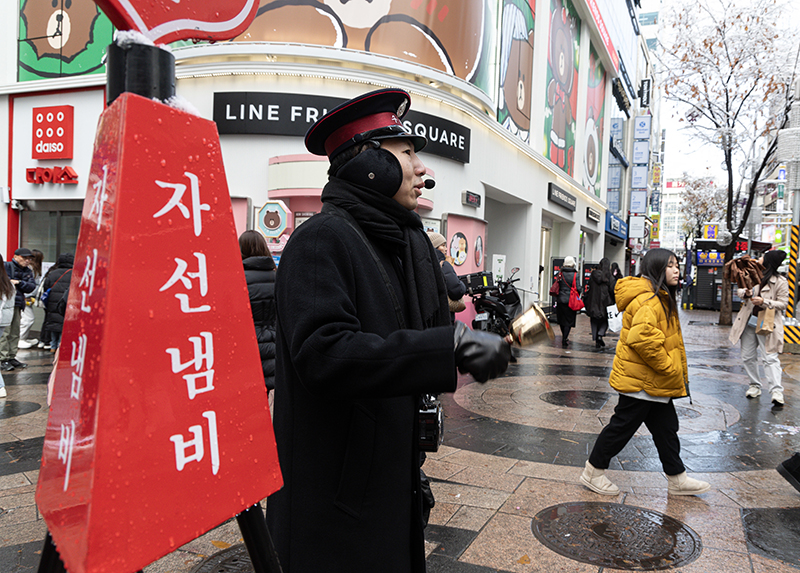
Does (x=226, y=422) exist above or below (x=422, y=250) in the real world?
below

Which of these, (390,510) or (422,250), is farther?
(422,250)

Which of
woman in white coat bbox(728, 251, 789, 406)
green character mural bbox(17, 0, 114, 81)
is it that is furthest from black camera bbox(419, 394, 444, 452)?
green character mural bbox(17, 0, 114, 81)

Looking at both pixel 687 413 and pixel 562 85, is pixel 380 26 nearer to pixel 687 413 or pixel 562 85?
pixel 687 413

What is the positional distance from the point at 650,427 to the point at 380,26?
977 cm

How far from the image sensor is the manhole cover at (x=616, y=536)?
328 centimetres

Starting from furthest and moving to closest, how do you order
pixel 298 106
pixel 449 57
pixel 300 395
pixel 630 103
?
pixel 630 103 < pixel 449 57 < pixel 298 106 < pixel 300 395

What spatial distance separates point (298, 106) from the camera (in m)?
11.0

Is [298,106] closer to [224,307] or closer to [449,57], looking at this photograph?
[449,57]

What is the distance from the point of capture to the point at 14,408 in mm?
6527

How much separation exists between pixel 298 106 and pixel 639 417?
8.93m

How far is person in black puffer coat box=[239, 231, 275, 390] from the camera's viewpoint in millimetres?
4570

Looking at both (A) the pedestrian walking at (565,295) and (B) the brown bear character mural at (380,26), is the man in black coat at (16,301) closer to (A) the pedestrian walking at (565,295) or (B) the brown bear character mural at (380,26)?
(B) the brown bear character mural at (380,26)

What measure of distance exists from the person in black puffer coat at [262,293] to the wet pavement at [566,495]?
4.47 ft

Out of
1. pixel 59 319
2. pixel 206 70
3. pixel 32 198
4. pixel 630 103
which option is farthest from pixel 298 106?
pixel 630 103
